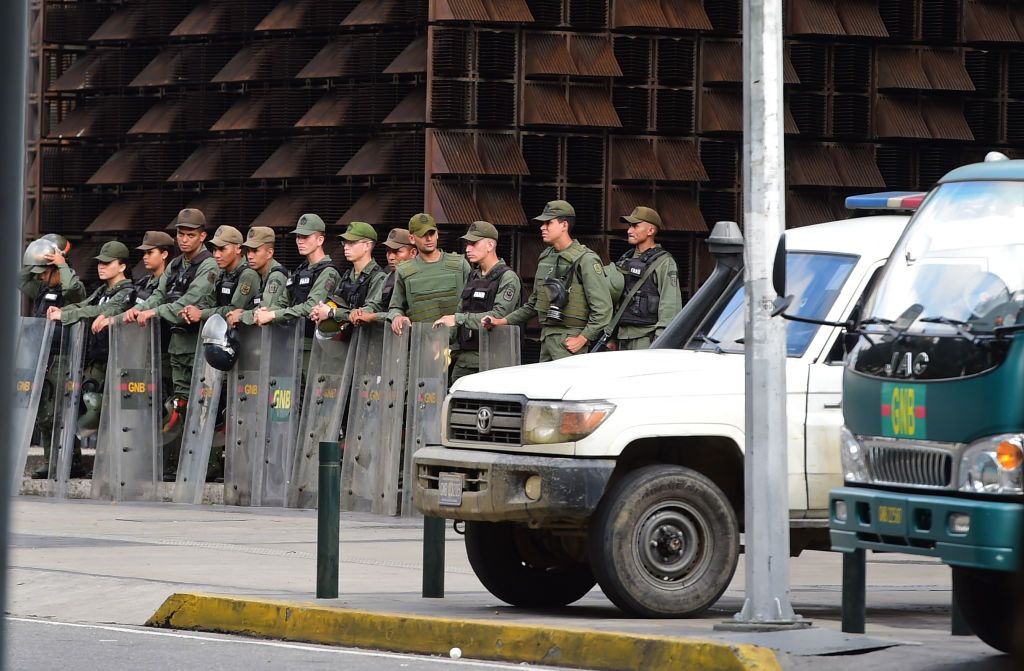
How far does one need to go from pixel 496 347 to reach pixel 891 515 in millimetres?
8353

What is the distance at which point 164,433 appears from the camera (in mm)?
17375

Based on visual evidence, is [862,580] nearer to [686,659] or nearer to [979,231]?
[686,659]

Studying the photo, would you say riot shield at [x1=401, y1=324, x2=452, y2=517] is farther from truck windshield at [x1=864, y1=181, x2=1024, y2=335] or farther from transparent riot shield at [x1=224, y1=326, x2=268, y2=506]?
truck windshield at [x1=864, y1=181, x2=1024, y2=335]

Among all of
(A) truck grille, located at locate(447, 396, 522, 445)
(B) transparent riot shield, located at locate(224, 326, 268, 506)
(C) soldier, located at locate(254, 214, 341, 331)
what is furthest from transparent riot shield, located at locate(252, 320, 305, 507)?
(A) truck grille, located at locate(447, 396, 522, 445)

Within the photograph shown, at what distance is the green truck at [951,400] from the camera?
21.3 ft

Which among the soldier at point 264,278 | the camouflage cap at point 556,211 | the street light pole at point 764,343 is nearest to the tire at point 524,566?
the street light pole at point 764,343

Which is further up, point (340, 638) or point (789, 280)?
point (789, 280)

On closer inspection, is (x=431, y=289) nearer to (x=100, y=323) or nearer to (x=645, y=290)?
(x=645, y=290)

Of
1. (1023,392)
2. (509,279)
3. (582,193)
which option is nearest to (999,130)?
(582,193)

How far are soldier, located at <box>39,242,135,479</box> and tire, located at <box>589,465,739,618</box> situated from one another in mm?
9297

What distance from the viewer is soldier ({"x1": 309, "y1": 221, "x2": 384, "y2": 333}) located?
52.2 feet

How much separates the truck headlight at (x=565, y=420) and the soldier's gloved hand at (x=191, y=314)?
8.29 m

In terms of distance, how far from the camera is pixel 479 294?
1551 cm

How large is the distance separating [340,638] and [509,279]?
6.93 m
